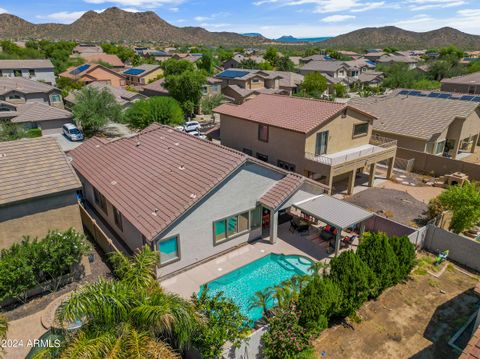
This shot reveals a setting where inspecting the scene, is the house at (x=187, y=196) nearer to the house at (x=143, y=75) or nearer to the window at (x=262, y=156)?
the window at (x=262, y=156)

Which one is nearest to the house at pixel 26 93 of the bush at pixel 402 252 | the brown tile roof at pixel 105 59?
the brown tile roof at pixel 105 59

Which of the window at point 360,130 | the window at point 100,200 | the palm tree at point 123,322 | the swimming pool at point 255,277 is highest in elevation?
the window at point 360,130

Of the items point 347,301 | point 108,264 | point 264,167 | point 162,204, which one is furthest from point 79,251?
point 347,301

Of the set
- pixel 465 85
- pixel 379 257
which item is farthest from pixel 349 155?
pixel 465 85

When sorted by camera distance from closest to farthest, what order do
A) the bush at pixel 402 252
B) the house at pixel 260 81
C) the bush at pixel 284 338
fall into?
1. the bush at pixel 284 338
2. the bush at pixel 402 252
3. the house at pixel 260 81

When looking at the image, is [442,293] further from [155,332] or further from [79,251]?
[79,251]

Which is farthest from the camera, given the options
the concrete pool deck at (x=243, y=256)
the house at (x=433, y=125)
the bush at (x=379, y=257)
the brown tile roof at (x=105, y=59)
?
the brown tile roof at (x=105, y=59)
